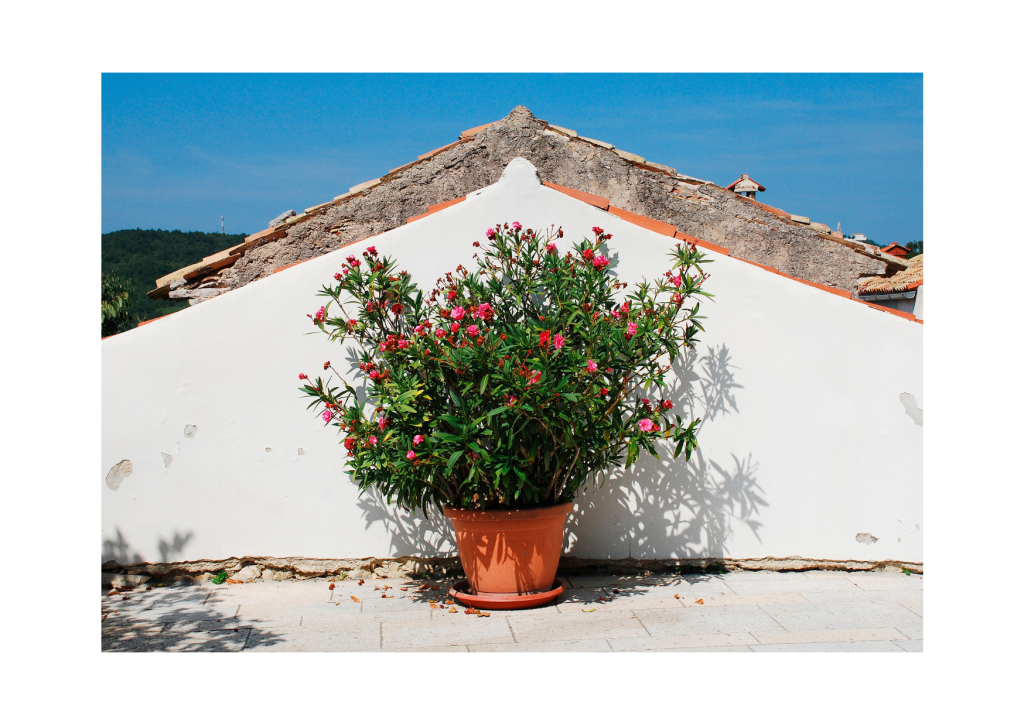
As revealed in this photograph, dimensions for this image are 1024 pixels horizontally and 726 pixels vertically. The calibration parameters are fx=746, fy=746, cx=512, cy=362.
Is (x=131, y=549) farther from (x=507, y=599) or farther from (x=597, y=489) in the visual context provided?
(x=597, y=489)

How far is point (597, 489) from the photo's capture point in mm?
5316

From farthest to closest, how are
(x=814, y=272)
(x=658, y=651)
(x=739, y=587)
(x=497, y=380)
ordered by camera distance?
(x=814, y=272)
(x=739, y=587)
(x=497, y=380)
(x=658, y=651)

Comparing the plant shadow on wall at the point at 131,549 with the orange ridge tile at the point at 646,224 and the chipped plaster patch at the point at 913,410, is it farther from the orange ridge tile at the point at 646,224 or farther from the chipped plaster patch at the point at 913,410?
the chipped plaster patch at the point at 913,410

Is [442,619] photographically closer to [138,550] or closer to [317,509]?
[317,509]

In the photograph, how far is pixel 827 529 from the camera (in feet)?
17.3

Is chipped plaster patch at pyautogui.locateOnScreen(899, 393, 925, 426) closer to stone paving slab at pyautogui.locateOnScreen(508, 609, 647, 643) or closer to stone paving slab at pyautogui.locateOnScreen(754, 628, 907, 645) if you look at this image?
stone paving slab at pyautogui.locateOnScreen(754, 628, 907, 645)

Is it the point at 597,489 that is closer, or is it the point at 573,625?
the point at 573,625

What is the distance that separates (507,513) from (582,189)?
5.14 m

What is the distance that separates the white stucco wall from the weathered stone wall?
291cm

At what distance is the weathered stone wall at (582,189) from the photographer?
27.6 ft

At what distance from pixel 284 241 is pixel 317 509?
12.4 ft

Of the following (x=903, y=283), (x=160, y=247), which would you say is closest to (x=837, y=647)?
(x=903, y=283)

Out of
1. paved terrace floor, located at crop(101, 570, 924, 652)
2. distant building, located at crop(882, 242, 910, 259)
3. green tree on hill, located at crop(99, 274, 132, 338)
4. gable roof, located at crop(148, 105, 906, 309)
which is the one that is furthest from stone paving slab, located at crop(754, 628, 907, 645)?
green tree on hill, located at crop(99, 274, 132, 338)

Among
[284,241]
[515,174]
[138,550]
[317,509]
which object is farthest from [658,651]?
[284,241]
